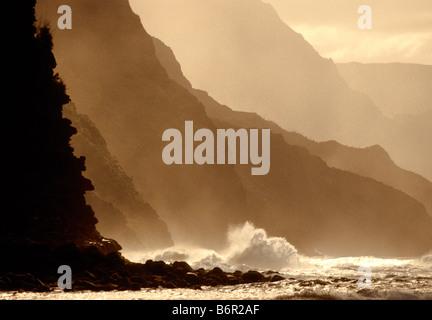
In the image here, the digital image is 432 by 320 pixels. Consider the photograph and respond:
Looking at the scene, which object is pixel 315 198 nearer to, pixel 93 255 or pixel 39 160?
pixel 39 160

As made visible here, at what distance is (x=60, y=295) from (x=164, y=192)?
9731 cm

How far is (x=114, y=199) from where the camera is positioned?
329ft

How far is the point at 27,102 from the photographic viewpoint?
43062 millimetres

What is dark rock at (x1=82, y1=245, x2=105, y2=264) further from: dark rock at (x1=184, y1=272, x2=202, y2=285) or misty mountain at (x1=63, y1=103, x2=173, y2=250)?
misty mountain at (x1=63, y1=103, x2=173, y2=250)

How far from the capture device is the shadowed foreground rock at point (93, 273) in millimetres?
33938

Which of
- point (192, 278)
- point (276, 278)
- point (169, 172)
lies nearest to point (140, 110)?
point (169, 172)

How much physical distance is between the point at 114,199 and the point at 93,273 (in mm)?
64833

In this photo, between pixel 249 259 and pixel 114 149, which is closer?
pixel 249 259

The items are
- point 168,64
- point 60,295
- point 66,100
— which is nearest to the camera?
point 60,295

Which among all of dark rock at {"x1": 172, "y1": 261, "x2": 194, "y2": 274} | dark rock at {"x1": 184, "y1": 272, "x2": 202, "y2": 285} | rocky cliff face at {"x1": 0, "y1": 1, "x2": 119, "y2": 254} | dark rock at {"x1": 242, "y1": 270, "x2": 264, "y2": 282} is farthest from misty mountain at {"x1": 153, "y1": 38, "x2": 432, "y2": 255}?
dark rock at {"x1": 184, "y1": 272, "x2": 202, "y2": 285}

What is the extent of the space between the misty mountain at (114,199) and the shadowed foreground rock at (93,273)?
165 feet
